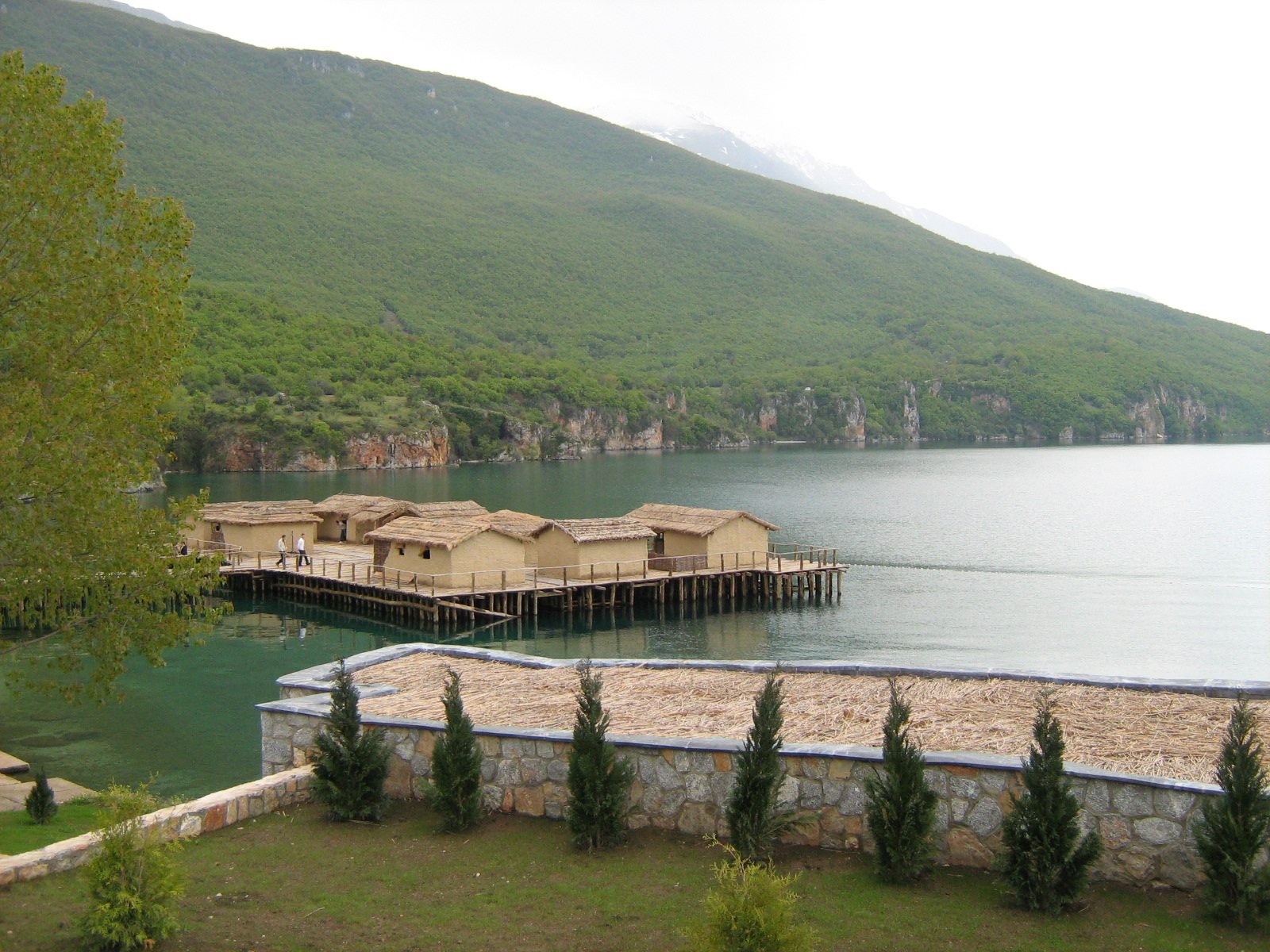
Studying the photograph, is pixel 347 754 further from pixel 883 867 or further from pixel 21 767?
pixel 21 767

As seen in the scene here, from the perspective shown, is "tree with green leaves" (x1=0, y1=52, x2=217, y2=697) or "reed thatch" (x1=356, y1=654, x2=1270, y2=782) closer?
"reed thatch" (x1=356, y1=654, x2=1270, y2=782)

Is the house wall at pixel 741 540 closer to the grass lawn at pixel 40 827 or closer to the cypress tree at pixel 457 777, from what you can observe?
the grass lawn at pixel 40 827

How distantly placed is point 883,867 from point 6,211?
12.2m

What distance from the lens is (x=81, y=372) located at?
43.0ft

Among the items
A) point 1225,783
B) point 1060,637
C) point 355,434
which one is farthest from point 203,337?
point 1225,783

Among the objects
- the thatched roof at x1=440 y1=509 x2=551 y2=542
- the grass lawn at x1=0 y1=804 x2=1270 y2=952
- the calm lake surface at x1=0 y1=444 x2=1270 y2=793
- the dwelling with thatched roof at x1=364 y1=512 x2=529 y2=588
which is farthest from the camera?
the thatched roof at x1=440 y1=509 x2=551 y2=542

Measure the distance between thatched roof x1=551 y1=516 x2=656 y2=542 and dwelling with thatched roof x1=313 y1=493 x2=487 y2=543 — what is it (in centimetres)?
696

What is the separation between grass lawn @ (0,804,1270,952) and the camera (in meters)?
8.21

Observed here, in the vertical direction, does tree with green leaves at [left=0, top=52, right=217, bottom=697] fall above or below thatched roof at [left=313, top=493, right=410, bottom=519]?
above

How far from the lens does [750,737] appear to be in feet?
32.3

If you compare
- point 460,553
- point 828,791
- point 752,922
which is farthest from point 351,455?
point 752,922

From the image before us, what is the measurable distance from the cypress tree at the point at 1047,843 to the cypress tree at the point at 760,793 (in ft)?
6.39

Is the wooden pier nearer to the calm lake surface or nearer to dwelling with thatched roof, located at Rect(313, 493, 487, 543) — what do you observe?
the calm lake surface

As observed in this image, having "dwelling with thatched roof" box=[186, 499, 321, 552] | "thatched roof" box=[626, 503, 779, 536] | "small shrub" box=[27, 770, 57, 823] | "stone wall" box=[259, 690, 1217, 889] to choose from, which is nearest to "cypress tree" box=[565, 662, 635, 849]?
"stone wall" box=[259, 690, 1217, 889]
